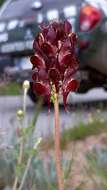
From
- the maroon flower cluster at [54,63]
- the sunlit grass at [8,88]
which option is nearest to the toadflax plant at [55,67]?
the maroon flower cluster at [54,63]

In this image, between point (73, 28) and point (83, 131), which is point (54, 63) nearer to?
point (83, 131)

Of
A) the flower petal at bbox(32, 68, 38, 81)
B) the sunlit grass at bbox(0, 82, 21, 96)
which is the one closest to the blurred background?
the sunlit grass at bbox(0, 82, 21, 96)

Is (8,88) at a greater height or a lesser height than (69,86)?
lesser

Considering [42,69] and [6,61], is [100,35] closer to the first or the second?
[6,61]

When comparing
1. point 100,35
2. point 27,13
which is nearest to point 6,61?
point 27,13

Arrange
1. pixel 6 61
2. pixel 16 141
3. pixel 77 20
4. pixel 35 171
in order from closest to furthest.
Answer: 1. pixel 35 171
2. pixel 16 141
3. pixel 77 20
4. pixel 6 61

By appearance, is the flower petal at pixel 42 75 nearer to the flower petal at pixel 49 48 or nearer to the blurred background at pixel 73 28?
the flower petal at pixel 49 48

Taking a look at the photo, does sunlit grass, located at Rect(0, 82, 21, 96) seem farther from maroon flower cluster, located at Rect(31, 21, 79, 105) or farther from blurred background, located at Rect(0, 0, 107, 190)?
maroon flower cluster, located at Rect(31, 21, 79, 105)

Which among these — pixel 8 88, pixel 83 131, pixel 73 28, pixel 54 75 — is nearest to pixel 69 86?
pixel 54 75
